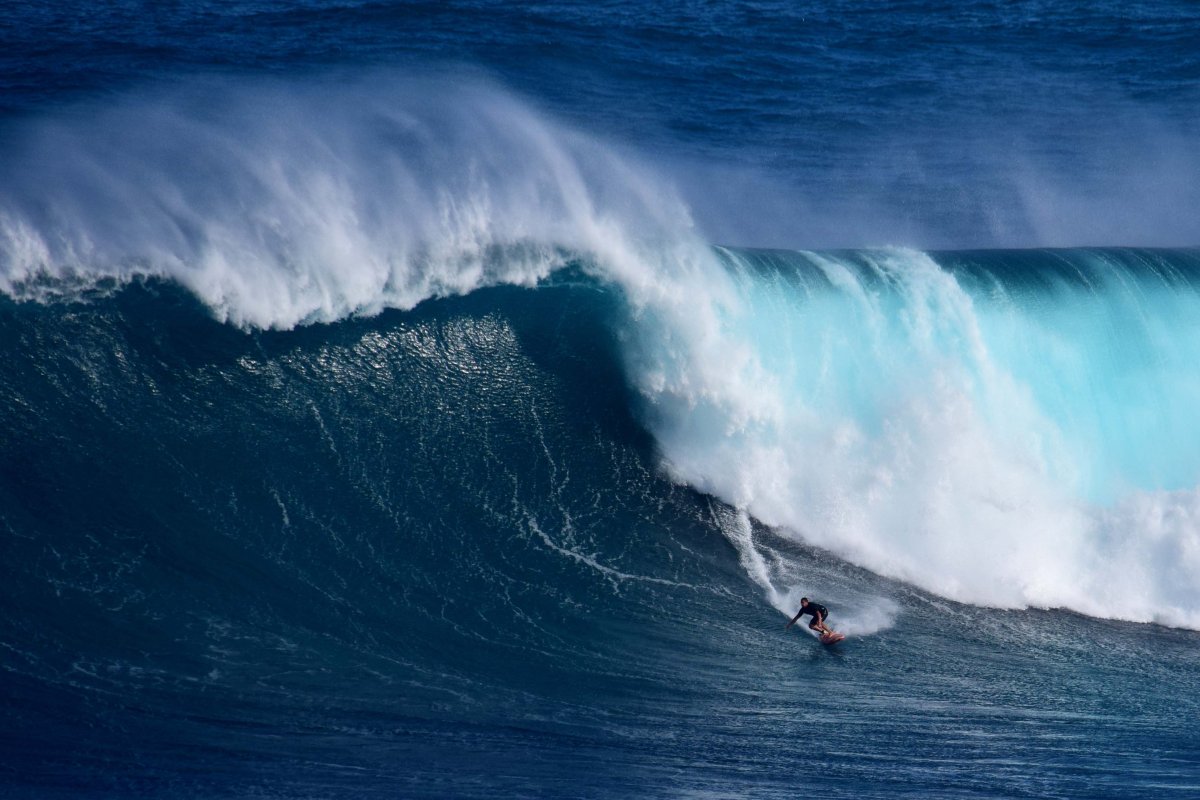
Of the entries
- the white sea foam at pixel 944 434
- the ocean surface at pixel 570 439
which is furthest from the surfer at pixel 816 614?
the white sea foam at pixel 944 434

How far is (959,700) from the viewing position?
38.5 feet

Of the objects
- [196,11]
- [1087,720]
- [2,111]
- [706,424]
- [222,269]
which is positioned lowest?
[1087,720]

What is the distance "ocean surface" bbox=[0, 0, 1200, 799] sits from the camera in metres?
10.8

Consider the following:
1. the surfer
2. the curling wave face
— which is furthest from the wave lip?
the surfer

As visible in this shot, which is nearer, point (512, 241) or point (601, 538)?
point (601, 538)

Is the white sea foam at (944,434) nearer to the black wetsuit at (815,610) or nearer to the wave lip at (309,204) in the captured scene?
the black wetsuit at (815,610)

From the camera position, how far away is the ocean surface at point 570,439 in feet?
35.6

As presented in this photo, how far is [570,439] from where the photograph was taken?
50.2ft

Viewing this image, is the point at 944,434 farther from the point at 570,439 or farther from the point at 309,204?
the point at 309,204

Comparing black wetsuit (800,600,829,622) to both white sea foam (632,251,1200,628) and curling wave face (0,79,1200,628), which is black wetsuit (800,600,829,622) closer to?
white sea foam (632,251,1200,628)

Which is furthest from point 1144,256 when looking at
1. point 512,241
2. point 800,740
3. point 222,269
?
point 222,269

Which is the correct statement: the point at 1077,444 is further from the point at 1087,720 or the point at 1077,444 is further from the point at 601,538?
the point at 601,538

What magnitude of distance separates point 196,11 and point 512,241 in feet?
38.8

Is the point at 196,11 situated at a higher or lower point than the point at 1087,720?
higher
